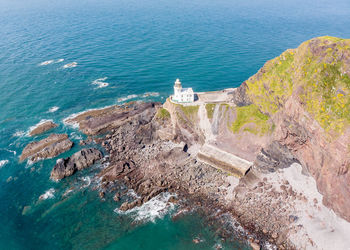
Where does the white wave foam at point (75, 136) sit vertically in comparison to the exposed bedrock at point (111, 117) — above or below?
below

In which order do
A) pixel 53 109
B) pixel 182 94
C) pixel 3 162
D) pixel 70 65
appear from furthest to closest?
pixel 70 65
pixel 53 109
pixel 182 94
pixel 3 162

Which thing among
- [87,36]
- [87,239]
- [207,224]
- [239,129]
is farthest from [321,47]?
[87,36]

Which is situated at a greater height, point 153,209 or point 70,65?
point 70,65

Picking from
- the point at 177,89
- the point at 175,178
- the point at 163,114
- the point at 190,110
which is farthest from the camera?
the point at 163,114

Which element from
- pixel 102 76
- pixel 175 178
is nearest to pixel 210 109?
pixel 175 178

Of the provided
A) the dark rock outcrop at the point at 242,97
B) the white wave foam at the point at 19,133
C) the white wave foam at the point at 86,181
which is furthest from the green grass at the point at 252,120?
the white wave foam at the point at 19,133

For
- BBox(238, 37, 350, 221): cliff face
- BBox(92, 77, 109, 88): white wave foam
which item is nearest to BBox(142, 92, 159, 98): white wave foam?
BBox(92, 77, 109, 88): white wave foam

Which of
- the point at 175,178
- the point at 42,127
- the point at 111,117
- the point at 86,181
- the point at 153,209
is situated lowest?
the point at 153,209

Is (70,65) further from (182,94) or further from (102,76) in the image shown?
(182,94)

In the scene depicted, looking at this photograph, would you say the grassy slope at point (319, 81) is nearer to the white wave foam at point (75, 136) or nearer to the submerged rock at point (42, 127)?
the white wave foam at point (75, 136)
